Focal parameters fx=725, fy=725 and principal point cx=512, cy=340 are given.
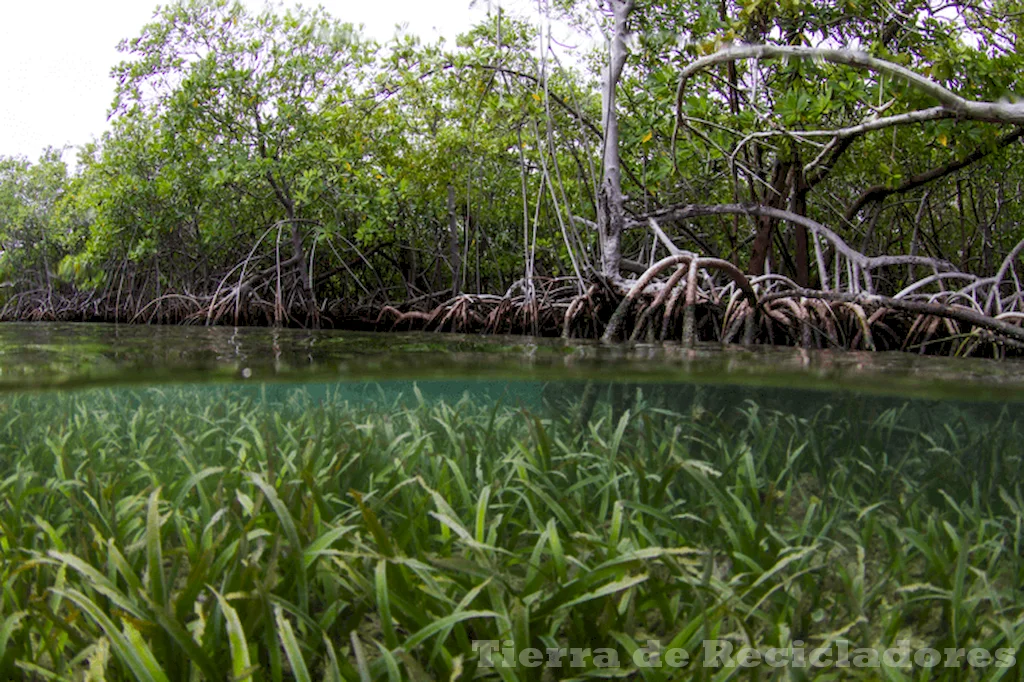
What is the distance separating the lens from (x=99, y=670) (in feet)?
4.44

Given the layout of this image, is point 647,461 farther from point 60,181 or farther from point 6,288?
point 6,288

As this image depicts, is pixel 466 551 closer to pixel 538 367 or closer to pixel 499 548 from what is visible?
pixel 499 548

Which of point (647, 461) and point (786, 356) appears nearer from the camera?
point (647, 461)

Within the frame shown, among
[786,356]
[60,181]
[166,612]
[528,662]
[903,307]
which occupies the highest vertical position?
[60,181]

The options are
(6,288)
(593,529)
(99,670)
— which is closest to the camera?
(99,670)

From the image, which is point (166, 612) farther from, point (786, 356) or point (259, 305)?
point (259, 305)

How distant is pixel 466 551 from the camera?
1.84m

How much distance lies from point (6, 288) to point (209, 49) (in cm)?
1726

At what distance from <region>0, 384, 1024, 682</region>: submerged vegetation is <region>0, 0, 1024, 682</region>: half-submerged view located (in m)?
0.01

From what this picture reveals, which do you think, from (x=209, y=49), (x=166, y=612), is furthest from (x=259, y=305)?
(x=166, y=612)

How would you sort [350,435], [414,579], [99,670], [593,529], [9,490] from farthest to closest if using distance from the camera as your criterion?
[350,435] → [9,490] → [593,529] → [414,579] → [99,670]

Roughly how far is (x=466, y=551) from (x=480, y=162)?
8171 millimetres

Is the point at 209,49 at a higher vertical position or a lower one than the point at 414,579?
higher

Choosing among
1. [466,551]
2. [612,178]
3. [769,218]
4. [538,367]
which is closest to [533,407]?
[538,367]
